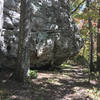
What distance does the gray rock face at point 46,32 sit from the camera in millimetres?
8352

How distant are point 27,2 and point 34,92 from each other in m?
4.13

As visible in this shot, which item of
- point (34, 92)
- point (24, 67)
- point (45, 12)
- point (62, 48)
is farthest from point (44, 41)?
point (34, 92)

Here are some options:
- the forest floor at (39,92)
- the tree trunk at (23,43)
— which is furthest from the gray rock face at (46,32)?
the forest floor at (39,92)

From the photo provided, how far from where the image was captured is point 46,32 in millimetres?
9000

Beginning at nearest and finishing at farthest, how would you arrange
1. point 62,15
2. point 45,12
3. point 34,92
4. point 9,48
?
point 34,92 < point 9,48 < point 45,12 < point 62,15

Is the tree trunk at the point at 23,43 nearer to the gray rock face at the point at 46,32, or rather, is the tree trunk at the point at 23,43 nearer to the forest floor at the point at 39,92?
the forest floor at the point at 39,92

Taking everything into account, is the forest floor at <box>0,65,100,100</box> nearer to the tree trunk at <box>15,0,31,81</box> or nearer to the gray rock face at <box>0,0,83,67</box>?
the tree trunk at <box>15,0,31,81</box>

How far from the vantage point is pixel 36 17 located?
29.5 ft

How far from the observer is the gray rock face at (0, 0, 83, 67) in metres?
8.35

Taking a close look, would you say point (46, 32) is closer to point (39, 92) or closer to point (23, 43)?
point (23, 43)

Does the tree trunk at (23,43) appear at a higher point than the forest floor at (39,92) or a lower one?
higher

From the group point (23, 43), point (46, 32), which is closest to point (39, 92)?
point (23, 43)

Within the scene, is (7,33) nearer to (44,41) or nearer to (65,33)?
(44,41)

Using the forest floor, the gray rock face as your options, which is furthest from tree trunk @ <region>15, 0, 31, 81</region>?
the gray rock face
